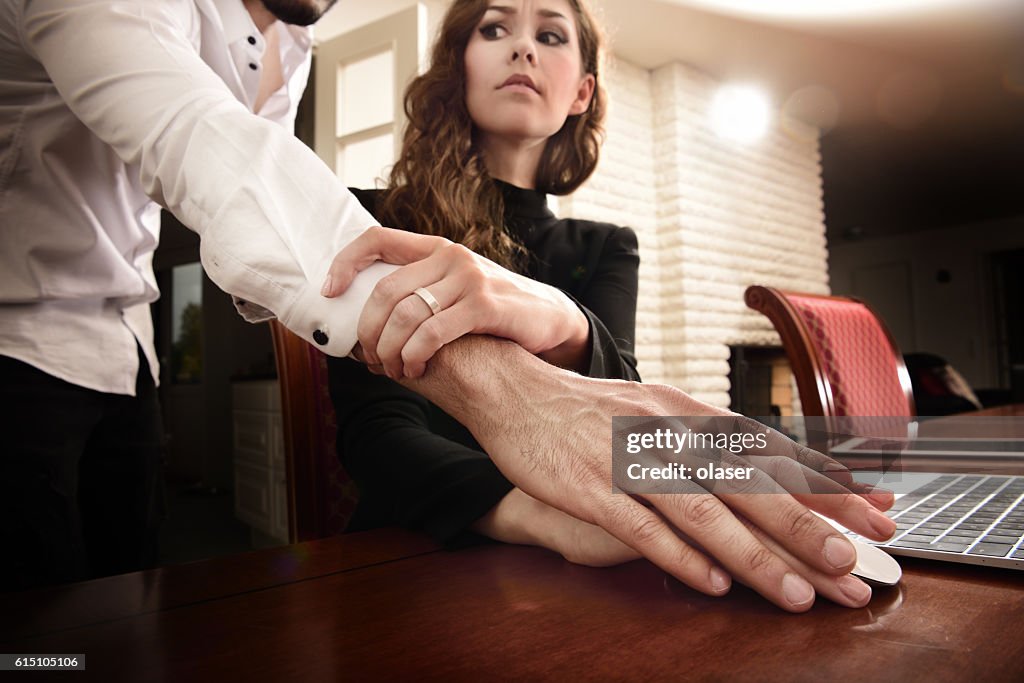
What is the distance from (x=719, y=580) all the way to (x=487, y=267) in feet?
0.59

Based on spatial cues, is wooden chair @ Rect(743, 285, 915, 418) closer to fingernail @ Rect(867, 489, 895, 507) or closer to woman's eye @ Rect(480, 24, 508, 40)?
woman's eye @ Rect(480, 24, 508, 40)

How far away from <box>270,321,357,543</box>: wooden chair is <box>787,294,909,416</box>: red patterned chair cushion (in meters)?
0.81

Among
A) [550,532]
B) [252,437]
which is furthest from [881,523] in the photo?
[252,437]

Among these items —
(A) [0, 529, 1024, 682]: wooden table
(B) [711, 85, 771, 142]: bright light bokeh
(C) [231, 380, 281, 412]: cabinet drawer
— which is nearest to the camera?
(A) [0, 529, 1024, 682]: wooden table

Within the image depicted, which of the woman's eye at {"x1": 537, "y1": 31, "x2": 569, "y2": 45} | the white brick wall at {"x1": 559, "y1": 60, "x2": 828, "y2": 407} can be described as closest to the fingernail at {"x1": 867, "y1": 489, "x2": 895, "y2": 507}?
the woman's eye at {"x1": 537, "y1": 31, "x2": 569, "y2": 45}

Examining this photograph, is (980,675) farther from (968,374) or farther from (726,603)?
(968,374)

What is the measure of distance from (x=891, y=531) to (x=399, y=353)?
0.22m

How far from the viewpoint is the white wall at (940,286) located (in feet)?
18.7

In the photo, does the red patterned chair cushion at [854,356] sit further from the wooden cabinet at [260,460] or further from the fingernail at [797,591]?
the wooden cabinet at [260,460]

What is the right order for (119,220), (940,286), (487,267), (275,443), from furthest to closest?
(940,286) → (275,443) → (119,220) → (487,267)

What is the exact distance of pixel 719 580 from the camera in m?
0.23

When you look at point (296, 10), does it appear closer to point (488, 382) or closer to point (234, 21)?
point (234, 21)

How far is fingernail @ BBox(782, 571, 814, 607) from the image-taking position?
0.22 m

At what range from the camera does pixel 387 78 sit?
6.34 ft
